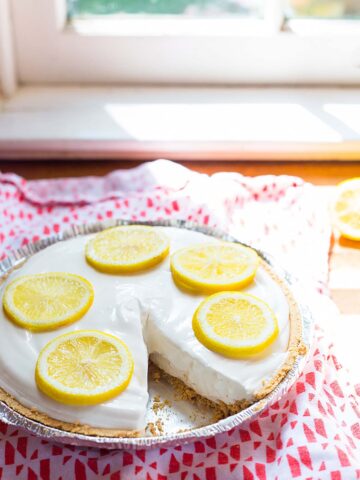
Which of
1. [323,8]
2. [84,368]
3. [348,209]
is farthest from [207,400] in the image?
[323,8]

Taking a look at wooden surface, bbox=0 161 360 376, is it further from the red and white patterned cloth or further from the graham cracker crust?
the graham cracker crust

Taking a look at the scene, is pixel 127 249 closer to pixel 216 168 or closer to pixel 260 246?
pixel 260 246

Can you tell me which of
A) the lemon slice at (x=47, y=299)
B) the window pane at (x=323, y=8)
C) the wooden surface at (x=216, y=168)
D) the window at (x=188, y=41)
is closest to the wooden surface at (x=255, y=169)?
the wooden surface at (x=216, y=168)

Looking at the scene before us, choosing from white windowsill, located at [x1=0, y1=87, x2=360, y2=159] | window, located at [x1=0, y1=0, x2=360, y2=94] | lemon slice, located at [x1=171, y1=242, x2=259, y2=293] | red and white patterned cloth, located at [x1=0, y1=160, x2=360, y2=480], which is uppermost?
window, located at [x1=0, y1=0, x2=360, y2=94]

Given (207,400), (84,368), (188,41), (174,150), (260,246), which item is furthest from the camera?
(188,41)

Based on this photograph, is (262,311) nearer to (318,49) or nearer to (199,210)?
(199,210)

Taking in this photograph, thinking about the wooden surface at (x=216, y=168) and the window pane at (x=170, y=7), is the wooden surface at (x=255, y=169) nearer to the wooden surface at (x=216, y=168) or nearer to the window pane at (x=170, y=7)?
the wooden surface at (x=216, y=168)

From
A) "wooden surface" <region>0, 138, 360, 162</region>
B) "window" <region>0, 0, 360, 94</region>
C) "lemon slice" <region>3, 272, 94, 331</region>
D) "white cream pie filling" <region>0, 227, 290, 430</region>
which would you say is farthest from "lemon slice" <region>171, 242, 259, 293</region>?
"window" <region>0, 0, 360, 94</region>
